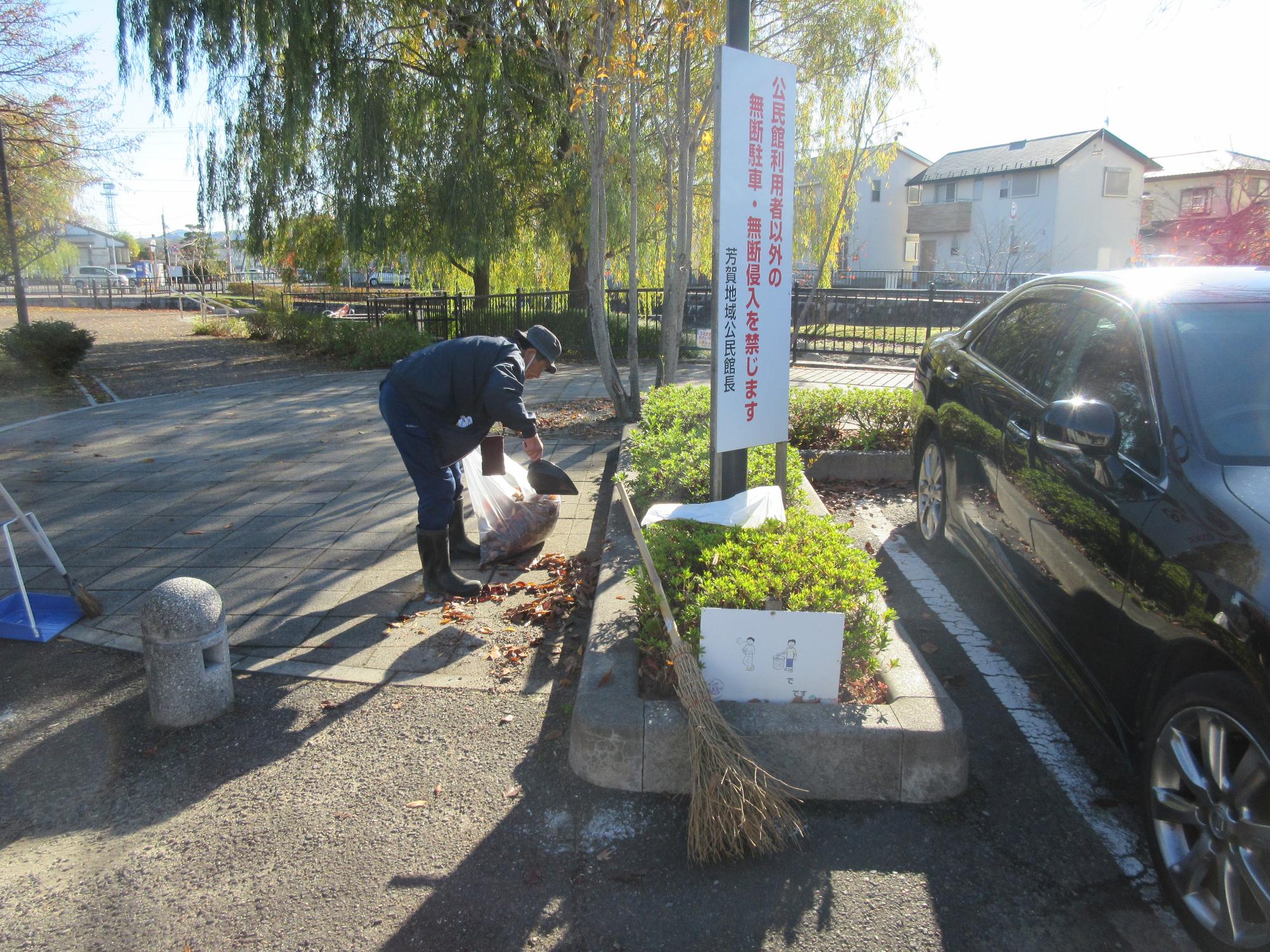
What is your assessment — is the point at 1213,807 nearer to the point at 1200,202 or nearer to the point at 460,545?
the point at 460,545

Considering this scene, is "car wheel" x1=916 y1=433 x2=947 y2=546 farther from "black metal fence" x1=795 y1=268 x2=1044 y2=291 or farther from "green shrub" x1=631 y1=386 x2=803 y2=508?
"black metal fence" x1=795 y1=268 x2=1044 y2=291

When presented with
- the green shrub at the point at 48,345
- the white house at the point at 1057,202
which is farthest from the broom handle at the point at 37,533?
the white house at the point at 1057,202

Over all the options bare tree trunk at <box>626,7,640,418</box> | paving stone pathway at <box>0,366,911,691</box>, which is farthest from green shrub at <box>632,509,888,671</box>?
bare tree trunk at <box>626,7,640,418</box>

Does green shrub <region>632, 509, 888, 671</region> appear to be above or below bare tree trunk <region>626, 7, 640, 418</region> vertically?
below

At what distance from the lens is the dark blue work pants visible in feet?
15.6

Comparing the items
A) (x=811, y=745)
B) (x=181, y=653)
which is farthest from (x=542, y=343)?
(x=811, y=745)

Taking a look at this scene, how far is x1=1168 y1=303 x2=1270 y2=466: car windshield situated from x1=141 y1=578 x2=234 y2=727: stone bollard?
152 inches

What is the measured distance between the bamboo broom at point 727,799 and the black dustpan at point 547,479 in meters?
2.28

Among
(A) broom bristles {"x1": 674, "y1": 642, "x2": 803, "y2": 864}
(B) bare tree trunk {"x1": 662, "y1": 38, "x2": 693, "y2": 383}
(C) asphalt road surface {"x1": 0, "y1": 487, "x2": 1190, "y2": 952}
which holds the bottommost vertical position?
(C) asphalt road surface {"x1": 0, "y1": 487, "x2": 1190, "y2": 952}

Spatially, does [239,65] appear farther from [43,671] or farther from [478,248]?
[43,671]

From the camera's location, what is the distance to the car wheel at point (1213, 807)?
2098 millimetres

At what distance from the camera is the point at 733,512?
4.11 metres

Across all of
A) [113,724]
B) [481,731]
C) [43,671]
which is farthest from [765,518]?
[43,671]

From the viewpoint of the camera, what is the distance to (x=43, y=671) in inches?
162
